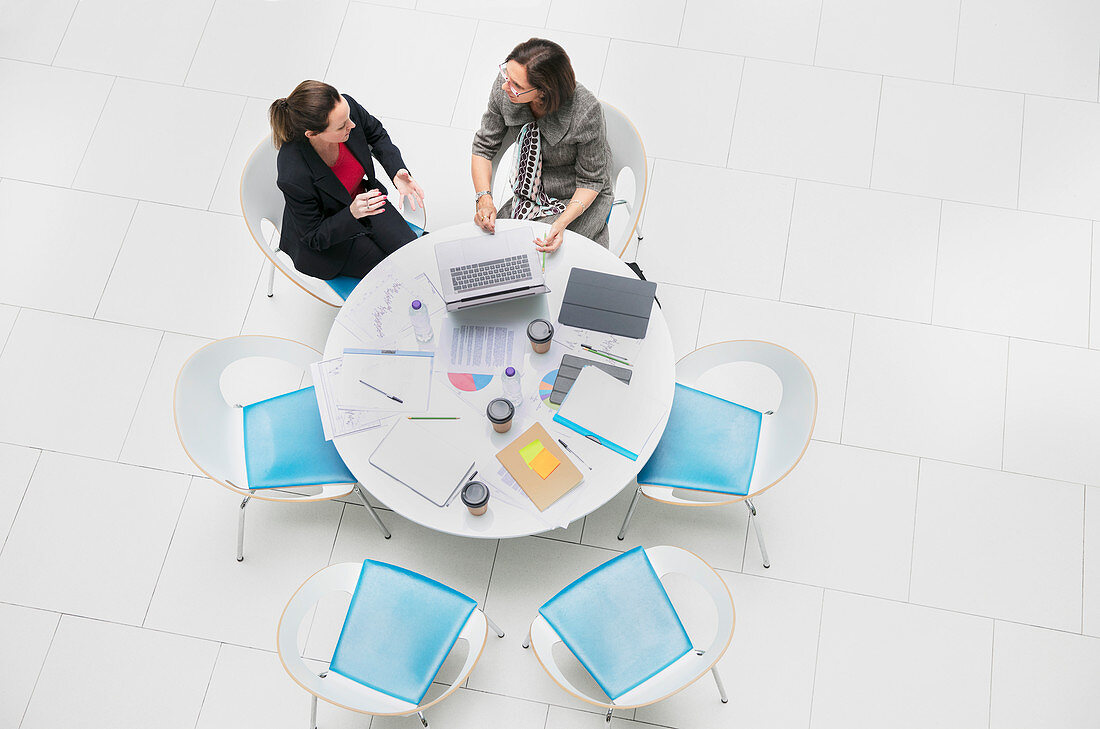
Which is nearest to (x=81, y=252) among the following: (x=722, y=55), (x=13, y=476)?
(x=13, y=476)

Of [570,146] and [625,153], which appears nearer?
[570,146]

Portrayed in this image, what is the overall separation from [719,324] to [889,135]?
52.4 inches

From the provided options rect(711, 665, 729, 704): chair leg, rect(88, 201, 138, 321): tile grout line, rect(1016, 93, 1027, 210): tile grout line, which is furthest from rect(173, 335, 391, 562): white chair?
rect(1016, 93, 1027, 210): tile grout line

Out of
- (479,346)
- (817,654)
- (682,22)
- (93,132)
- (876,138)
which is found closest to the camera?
(479,346)

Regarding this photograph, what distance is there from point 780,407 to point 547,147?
4.37ft

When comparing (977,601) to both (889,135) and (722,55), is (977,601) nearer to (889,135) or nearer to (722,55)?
(889,135)

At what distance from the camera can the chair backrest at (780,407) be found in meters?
2.92

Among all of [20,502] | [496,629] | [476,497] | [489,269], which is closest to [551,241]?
[489,269]

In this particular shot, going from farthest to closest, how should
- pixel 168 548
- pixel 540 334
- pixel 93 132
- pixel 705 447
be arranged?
1. pixel 93 132
2. pixel 168 548
3. pixel 705 447
4. pixel 540 334

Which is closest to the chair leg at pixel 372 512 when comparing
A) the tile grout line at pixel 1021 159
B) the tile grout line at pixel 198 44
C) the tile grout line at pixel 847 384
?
the tile grout line at pixel 847 384

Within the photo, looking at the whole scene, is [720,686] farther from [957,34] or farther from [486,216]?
[957,34]

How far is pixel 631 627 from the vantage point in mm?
2887

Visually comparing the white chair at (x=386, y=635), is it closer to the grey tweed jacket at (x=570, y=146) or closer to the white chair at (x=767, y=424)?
the white chair at (x=767, y=424)

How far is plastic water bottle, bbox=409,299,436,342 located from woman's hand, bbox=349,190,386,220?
0.42 meters
